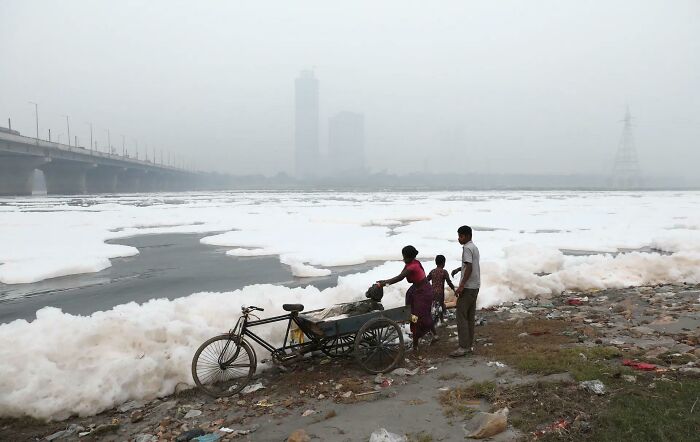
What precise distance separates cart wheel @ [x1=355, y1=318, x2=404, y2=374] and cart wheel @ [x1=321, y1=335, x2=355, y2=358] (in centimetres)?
15

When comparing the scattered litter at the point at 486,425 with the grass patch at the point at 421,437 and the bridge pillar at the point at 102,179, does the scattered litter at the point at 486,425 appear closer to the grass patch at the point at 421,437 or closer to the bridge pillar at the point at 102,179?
the grass patch at the point at 421,437

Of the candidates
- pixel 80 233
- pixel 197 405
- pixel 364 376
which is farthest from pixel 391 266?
pixel 80 233

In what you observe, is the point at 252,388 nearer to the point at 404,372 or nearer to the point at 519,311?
the point at 404,372

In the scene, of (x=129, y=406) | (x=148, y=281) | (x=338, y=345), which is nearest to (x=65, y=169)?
(x=148, y=281)

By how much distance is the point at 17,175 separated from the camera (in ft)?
209

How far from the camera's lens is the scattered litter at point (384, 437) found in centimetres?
372

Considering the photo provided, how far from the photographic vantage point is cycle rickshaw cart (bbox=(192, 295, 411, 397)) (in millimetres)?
5203

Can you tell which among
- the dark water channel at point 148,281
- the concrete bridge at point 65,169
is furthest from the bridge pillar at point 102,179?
the dark water channel at point 148,281

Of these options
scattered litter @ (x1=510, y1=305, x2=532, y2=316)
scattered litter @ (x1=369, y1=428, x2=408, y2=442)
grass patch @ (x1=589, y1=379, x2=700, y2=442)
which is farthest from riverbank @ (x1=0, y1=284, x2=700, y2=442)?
scattered litter @ (x1=510, y1=305, x2=532, y2=316)

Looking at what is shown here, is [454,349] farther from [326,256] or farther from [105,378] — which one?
[326,256]

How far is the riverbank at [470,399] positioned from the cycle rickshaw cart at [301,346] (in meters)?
0.22

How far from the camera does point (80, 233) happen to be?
2053 centimetres

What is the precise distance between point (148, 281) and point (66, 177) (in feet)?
254

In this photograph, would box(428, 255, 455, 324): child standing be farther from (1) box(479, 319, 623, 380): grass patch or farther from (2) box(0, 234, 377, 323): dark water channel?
(2) box(0, 234, 377, 323): dark water channel
